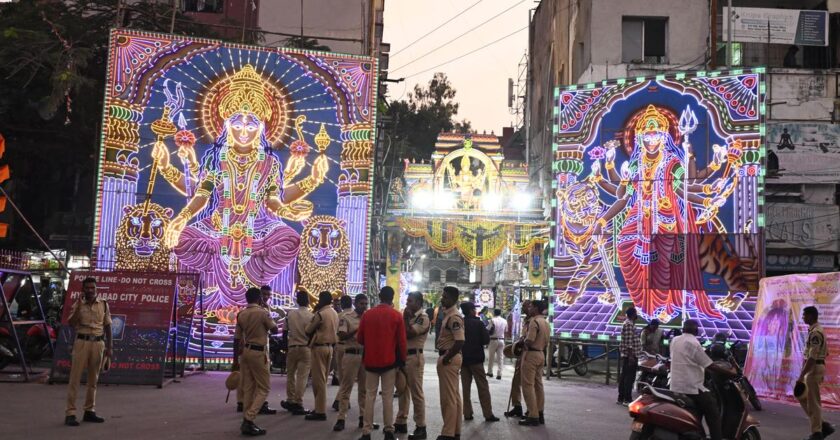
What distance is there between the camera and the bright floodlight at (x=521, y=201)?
31391 millimetres

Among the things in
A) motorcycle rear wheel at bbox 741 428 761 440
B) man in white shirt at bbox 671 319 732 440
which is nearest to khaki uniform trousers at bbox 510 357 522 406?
motorcycle rear wheel at bbox 741 428 761 440

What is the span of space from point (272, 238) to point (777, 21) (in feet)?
65.9

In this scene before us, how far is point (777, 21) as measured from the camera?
33.0m

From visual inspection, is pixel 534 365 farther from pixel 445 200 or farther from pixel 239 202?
pixel 445 200

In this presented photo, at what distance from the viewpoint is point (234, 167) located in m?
24.7

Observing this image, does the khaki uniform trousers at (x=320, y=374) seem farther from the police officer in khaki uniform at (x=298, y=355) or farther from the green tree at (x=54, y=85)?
the green tree at (x=54, y=85)

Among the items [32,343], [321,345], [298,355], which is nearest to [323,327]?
[321,345]

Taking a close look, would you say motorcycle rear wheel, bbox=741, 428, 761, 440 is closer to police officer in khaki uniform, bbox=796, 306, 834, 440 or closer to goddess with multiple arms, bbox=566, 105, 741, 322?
police officer in khaki uniform, bbox=796, 306, 834, 440

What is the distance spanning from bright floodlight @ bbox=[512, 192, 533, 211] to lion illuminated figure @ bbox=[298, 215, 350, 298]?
8461mm

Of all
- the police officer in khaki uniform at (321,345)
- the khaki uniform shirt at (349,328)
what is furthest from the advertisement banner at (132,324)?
the khaki uniform shirt at (349,328)

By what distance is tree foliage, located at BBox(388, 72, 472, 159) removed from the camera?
56344 mm

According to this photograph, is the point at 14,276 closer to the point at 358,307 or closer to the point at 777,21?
the point at 358,307

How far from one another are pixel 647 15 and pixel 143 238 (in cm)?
1977

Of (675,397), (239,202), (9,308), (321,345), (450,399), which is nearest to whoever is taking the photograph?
(675,397)
